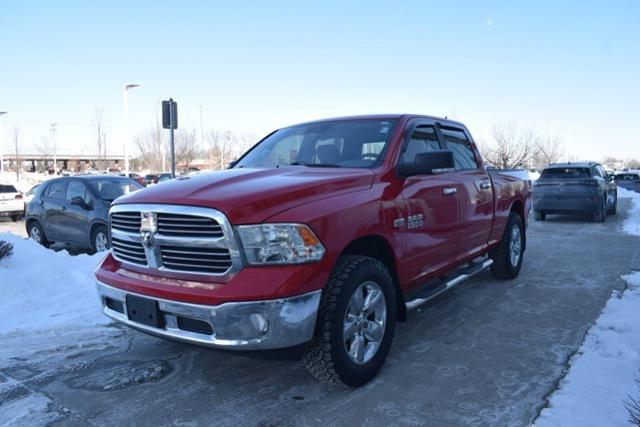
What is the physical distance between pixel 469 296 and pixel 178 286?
3807 millimetres

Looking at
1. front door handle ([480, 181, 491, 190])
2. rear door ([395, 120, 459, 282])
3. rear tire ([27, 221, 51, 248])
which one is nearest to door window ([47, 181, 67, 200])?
rear tire ([27, 221, 51, 248])

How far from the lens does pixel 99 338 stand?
4.52 meters

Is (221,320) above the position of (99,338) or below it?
above

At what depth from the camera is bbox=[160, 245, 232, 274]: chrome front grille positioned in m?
3.06

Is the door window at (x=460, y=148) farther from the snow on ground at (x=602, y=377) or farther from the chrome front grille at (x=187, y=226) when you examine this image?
the chrome front grille at (x=187, y=226)

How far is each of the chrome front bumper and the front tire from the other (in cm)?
16

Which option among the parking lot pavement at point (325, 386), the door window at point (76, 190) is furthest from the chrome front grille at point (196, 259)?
the door window at point (76, 190)

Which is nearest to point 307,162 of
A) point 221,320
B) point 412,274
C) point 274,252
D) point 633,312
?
point 412,274

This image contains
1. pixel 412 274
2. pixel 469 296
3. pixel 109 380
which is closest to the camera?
pixel 109 380

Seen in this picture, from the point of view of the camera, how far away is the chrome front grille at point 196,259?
10.0 ft

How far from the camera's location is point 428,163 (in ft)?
12.7

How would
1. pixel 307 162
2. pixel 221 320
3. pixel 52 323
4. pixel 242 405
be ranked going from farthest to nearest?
pixel 52 323, pixel 307 162, pixel 242 405, pixel 221 320

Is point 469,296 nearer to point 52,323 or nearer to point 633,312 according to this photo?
point 633,312

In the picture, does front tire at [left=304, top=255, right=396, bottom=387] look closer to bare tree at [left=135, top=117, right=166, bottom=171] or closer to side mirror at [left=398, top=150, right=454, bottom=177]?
side mirror at [left=398, top=150, right=454, bottom=177]
